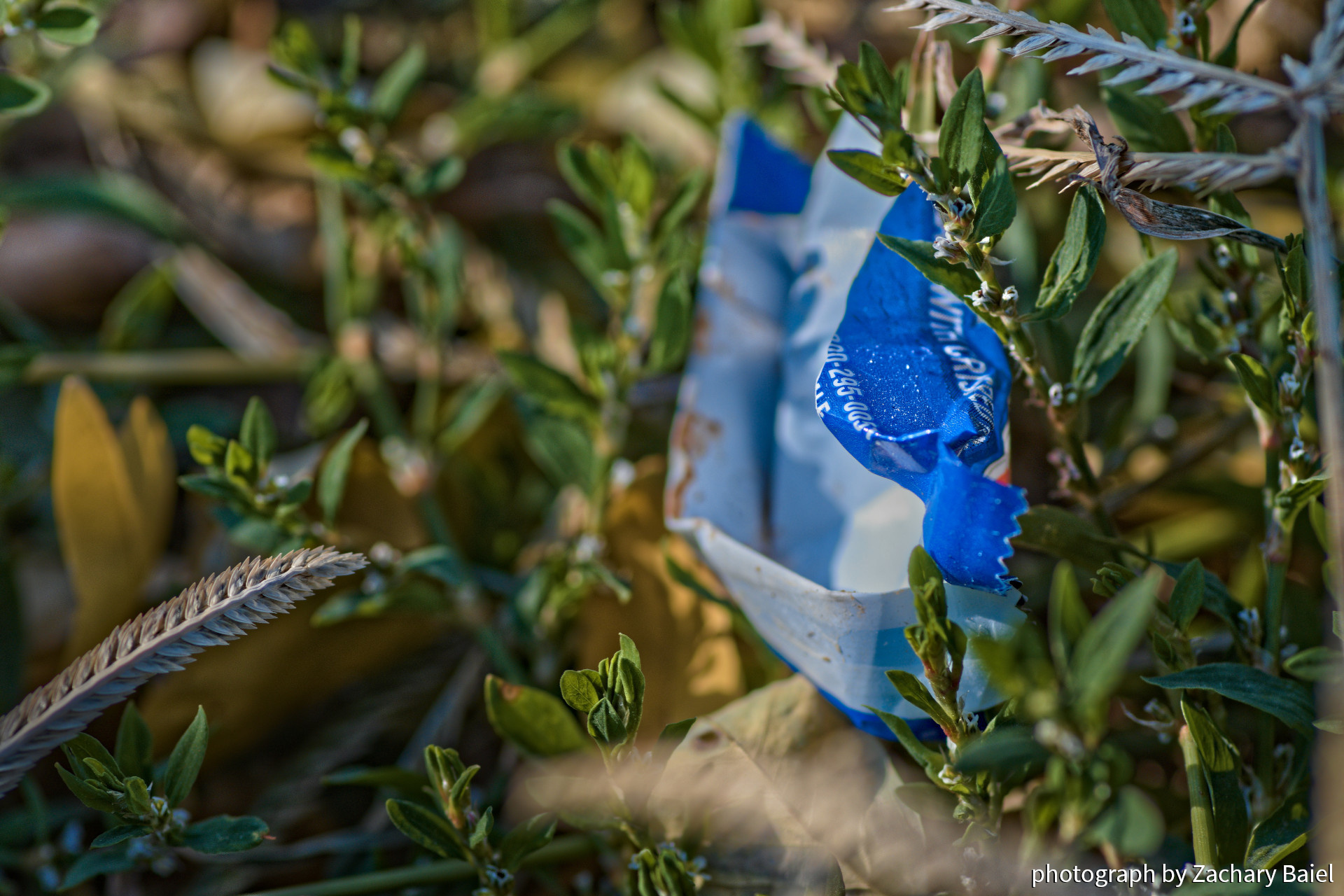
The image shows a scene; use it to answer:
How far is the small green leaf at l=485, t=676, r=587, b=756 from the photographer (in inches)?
40.1

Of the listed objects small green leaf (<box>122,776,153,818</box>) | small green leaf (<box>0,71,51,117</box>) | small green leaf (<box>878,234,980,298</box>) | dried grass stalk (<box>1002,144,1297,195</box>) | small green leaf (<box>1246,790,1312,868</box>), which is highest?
dried grass stalk (<box>1002,144,1297,195</box>)

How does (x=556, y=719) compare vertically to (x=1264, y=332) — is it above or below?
below

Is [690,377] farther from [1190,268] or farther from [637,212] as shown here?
[1190,268]

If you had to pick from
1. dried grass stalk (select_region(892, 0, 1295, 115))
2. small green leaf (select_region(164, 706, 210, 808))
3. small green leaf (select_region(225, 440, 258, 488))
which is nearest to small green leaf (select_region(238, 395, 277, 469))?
small green leaf (select_region(225, 440, 258, 488))

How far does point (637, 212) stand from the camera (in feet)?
4.01

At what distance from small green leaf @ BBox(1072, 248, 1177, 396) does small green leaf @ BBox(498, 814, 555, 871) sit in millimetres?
698

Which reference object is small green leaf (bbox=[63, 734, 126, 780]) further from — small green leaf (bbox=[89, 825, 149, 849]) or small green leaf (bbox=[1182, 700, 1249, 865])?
small green leaf (bbox=[1182, 700, 1249, 865])

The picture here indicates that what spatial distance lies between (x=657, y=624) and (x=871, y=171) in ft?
2.08

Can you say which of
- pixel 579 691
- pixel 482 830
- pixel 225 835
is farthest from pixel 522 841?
pixel 225 835

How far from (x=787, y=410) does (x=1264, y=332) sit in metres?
0.52

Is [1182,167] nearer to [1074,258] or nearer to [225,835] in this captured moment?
[1074,258]

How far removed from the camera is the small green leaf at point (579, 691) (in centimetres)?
88

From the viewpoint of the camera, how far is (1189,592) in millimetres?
861

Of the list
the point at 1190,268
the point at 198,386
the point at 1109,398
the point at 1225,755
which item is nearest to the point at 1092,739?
the point at 1225,755
